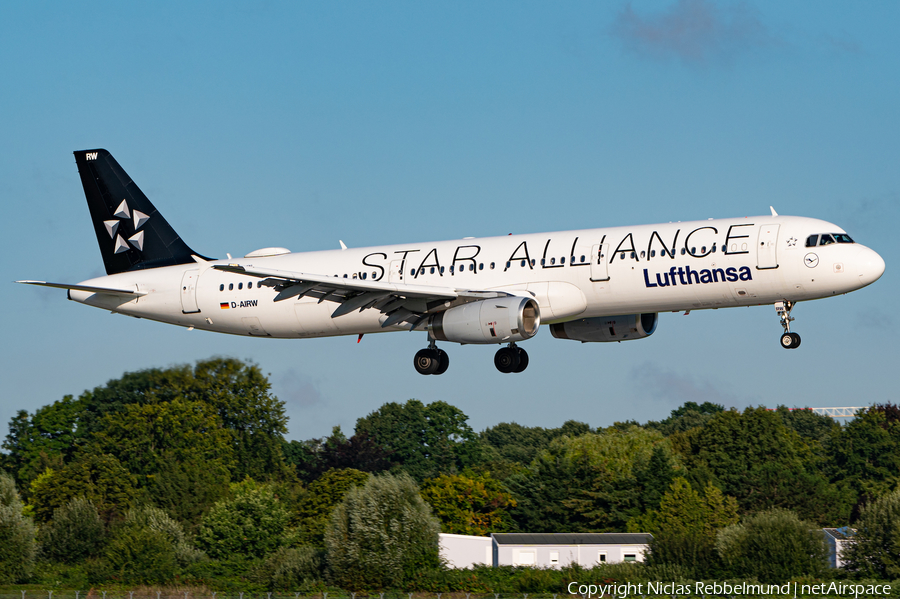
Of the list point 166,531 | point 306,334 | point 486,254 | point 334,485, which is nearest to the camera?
point 486,254

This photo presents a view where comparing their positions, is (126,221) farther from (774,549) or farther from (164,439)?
(164,439)

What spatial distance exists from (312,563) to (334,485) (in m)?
23.4

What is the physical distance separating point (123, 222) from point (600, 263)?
23374mm

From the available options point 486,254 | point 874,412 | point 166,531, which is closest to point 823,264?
point 486,254

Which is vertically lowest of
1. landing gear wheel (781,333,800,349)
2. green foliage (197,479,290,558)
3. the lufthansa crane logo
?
green foliage (197,479,290,558)

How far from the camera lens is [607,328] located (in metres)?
44.6

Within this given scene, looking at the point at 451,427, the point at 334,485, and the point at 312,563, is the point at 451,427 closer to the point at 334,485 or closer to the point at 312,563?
the point at 334,485

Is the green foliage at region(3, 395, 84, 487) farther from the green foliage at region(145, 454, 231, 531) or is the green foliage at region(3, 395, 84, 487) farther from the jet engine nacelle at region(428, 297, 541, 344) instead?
the jet engine nacelle at region(428, 297, 541, 344)

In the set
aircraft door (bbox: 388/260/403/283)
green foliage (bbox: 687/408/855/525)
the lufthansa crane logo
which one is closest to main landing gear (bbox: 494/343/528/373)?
aircraft door (bbox: 388/260/403/283)

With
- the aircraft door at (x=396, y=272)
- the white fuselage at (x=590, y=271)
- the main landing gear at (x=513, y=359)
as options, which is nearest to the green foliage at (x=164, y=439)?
the white fuselage at (x=590, y=271)

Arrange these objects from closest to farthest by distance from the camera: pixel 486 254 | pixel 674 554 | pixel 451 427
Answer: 1. pixel 486 254
2. pixel 674 554
3. pixel 451 427

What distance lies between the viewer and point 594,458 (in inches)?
3784

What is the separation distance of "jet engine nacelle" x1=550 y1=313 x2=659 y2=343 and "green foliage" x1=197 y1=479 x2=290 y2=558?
46821mm

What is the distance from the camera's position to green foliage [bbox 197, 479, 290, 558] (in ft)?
284
